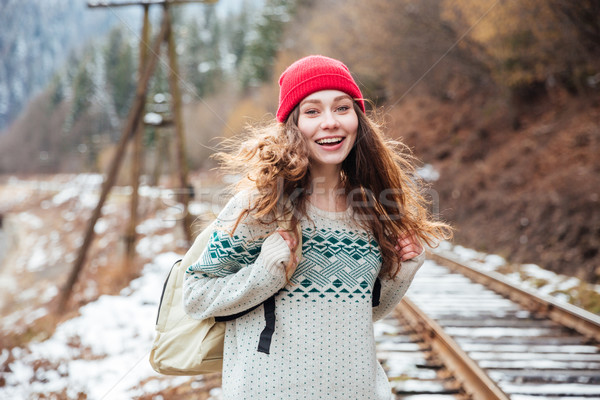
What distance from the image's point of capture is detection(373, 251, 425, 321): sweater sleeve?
178cm

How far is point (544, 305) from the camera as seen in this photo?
526cm

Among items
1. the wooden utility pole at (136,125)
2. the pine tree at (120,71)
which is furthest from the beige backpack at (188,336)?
the pine tree at (120,71)

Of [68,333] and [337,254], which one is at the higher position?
[337,254]

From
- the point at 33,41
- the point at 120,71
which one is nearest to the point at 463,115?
the point at 120,71

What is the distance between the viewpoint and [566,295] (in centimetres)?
638

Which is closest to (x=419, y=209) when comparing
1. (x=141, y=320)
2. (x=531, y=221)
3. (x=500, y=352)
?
(x=500, y=352)

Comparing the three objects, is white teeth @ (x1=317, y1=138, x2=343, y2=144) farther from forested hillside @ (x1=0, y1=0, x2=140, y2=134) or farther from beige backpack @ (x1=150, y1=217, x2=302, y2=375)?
forested hillside @ (x1=0, y1=0, x2=140, y2=134)

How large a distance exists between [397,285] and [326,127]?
690 millimetres

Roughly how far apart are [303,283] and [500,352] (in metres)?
3.41

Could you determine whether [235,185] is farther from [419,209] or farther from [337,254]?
[419,209]

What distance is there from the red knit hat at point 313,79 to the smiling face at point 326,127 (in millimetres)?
25

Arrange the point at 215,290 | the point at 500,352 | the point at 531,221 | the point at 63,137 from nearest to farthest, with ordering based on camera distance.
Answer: the point at 215,290
the point at 500,352
the point at 531,221
the point at 63,137

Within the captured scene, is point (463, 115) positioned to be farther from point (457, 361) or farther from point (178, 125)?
point (457, 361)

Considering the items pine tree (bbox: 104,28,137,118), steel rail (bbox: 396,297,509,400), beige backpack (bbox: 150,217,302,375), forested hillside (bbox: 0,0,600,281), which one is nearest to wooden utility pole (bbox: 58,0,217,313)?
forested hillside (bbox: 0,0,600,281)
